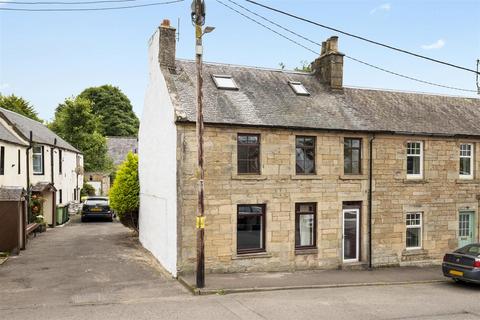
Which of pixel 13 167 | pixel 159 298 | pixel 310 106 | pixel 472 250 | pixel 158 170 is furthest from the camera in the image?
pixel 13 167

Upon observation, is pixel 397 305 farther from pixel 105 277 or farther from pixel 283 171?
pixel 105 277

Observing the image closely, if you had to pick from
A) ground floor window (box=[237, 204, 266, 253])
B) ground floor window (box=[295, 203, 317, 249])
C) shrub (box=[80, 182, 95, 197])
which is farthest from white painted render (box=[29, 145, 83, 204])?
ground floor window (box=[295, 203, 317, 249])

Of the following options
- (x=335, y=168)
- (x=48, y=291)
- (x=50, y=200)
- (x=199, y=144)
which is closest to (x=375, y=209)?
(x=335, y=168)

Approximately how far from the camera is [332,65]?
65.6 ft

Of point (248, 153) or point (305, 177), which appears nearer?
point (248, 153)

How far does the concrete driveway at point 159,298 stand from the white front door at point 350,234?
8.94 ft

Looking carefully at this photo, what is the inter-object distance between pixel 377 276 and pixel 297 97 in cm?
777

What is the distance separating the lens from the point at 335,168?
1716 centimetres

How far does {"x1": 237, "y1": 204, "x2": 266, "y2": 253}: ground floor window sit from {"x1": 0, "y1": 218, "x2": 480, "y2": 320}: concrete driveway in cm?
281

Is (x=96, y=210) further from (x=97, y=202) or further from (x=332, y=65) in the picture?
(x=332, y=65)

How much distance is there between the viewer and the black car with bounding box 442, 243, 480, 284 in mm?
14469

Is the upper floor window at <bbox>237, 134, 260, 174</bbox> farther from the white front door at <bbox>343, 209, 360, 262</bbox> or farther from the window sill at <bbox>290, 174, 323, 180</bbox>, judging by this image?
the white front door at <bbox>343, 209, 360, 262</bbox>

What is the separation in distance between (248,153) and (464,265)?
8.22 meters

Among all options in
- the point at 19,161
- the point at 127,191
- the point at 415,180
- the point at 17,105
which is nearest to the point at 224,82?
the point at 127,191
